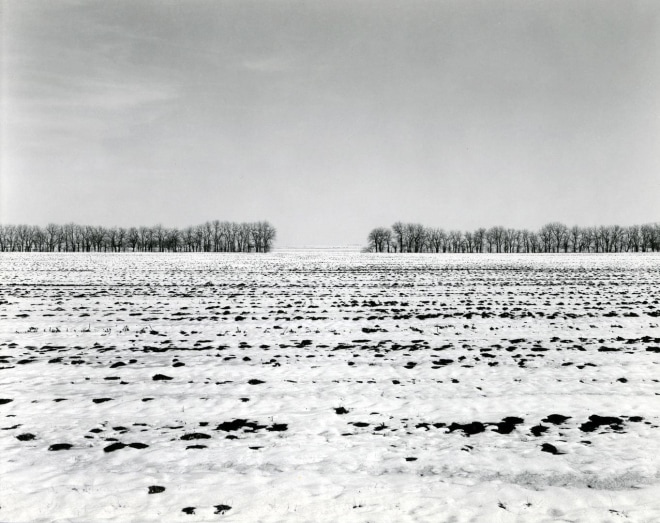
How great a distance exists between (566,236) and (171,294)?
661 ft

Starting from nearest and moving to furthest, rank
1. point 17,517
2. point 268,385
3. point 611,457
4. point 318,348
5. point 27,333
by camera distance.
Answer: point 17,517
point 611,457
point 268,385
point 318,348
point 27,333

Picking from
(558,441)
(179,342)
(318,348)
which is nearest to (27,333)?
(179,342)

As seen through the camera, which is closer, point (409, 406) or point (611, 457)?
point (611, 457)

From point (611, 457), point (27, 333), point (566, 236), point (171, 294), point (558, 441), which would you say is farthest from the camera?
point (566, 236)

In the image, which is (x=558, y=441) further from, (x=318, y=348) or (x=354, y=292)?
(x=354, y=292)

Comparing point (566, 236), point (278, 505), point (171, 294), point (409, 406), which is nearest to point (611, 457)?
point (409, 406)

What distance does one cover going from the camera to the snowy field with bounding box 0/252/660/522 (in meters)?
4.89

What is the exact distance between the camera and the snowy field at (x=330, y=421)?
4.89 metres

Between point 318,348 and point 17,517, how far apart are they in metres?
7.77

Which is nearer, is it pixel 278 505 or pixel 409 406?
Result: pixel 278 505

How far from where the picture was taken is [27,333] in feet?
44.5

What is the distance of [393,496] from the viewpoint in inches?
196

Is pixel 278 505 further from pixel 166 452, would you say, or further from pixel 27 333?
pixel 27 333

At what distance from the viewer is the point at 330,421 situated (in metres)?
7.06
